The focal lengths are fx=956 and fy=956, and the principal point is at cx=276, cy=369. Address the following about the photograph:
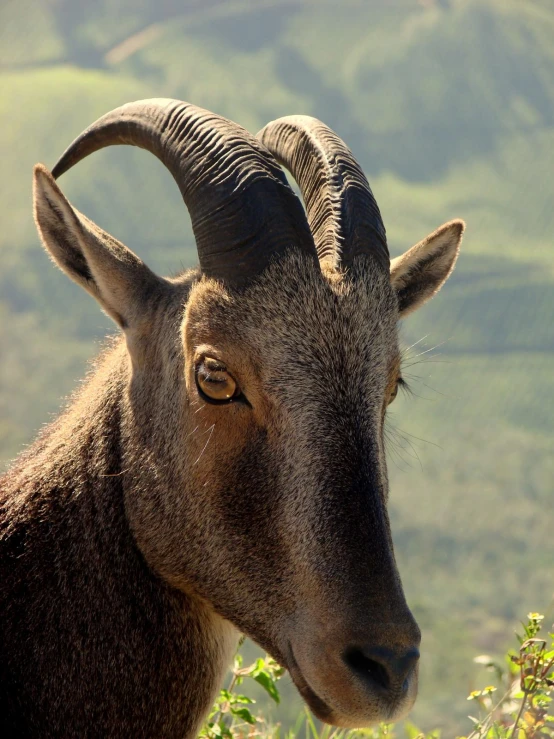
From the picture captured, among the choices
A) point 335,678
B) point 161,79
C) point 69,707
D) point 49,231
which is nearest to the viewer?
point 335,678

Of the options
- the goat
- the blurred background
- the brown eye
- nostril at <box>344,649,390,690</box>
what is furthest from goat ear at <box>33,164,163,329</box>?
the blurred background

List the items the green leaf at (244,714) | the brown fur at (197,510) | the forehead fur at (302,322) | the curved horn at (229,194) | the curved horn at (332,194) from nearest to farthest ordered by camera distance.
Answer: the brown fur at (197,510)
the forehead fur at (302,322)
the curved horn at (229,194)
the curved horn at (332,194)
the green leaf at (244,714)

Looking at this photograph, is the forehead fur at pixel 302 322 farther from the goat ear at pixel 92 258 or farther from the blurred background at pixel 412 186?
the blurred background at pixel 412 186

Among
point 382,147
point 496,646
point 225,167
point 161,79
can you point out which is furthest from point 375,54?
point 225,167

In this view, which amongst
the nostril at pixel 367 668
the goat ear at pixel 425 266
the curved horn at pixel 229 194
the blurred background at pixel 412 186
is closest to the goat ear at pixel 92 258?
the curved horn at pixel 229 194

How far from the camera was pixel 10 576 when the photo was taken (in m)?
5.24

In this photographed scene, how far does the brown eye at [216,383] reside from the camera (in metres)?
4.93

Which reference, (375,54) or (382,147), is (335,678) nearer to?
(382,147)

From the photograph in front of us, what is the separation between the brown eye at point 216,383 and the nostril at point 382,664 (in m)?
1.42

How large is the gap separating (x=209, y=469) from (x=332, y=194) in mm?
1808

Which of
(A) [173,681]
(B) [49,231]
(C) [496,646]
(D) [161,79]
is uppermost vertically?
(D) [161,79]

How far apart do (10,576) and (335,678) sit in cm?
196

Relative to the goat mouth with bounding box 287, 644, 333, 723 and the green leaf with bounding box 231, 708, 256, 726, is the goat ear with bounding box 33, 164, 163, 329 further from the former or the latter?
the green leaf with bounding box 231, 708, 256, 726

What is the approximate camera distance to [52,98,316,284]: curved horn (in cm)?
519
